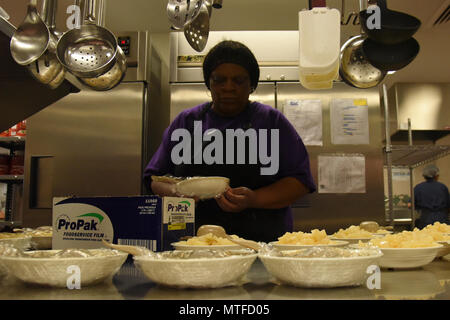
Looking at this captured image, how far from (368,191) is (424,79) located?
339cm

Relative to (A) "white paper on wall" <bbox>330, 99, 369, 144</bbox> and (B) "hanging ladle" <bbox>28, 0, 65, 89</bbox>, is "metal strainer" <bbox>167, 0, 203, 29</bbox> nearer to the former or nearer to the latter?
(B) "hanging ladle" <bbox>28, 0, 65, 89</bbox>

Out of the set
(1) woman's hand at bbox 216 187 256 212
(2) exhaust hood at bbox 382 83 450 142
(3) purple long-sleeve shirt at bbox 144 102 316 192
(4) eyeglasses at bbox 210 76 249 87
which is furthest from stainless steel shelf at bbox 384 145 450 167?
(2) exhaust hood at bbox 382 83 450 142

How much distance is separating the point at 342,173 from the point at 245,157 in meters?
1.11

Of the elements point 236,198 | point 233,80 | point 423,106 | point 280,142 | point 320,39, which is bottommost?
point 236,198

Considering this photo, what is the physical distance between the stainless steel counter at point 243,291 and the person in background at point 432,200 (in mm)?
5683

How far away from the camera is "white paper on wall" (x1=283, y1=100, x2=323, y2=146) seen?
2820mm

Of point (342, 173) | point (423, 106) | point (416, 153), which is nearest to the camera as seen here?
point (342, 173)

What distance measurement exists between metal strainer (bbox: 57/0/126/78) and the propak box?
41cm

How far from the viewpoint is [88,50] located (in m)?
1.24

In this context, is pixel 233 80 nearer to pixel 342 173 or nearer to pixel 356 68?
pixel 356 68

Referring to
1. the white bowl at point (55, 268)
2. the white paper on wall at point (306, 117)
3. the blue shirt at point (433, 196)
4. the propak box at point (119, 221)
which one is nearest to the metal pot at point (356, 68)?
the propak box at point (119, 221)

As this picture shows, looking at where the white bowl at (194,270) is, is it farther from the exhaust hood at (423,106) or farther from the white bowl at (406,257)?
the exhaust hood at (423,106)

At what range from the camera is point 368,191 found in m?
2.75

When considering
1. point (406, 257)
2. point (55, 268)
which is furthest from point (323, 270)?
point (55, 268)
